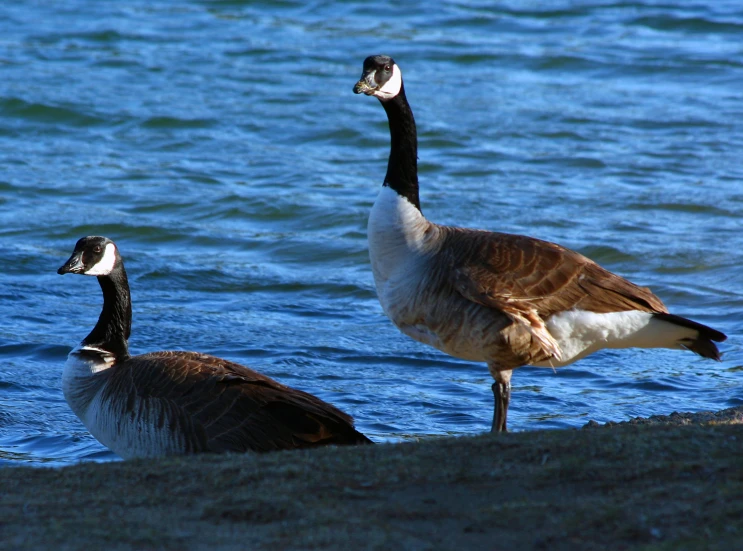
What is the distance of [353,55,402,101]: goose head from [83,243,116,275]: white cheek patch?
6.86ft

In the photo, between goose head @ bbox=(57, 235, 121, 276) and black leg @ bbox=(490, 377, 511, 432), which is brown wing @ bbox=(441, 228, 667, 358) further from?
goose head @ bbox=(57, 235, 121, 276)

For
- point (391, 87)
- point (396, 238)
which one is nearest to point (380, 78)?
point (391, 87)

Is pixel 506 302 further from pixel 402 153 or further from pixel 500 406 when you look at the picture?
pixel 402 153

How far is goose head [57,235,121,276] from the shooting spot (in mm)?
7254

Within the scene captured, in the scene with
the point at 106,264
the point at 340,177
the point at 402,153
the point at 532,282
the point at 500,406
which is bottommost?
the point at 500,406

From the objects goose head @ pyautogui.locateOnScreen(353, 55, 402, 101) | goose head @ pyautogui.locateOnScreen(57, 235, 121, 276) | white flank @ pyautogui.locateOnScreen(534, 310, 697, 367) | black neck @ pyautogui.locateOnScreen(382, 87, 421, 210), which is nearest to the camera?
white flank @ pyautogui.locateOnScreen(534, 310, 697, 367)

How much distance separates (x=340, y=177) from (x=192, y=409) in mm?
8666

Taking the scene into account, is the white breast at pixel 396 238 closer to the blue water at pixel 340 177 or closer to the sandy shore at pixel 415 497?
the blue water at pixel 340 177

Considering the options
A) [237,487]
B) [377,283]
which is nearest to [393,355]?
[377,283]

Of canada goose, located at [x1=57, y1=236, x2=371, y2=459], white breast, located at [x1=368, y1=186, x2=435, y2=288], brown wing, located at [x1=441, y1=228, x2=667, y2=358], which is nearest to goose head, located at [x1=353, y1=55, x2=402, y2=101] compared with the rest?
white breast, located at [x1=368, y1=186, x2=435, y2=288]

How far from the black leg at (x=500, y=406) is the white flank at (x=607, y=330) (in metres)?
0.29

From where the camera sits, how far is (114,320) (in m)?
7.23

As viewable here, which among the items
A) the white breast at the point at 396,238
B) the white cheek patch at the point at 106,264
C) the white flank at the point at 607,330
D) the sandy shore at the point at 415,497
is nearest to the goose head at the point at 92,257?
the white cheek patch at the point at 106,264

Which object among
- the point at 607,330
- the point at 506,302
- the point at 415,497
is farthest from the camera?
the point at 607,330
